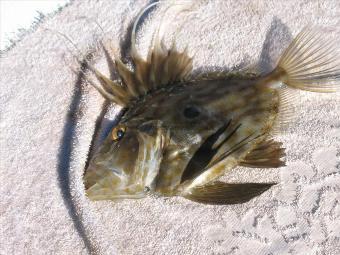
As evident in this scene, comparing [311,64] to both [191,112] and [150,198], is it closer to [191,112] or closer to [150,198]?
[191,112]

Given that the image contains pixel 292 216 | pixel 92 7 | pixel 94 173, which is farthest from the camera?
pixel 92 7

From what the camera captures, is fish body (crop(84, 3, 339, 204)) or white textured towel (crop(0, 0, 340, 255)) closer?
fish body (crop(84, 3, 339, 204))

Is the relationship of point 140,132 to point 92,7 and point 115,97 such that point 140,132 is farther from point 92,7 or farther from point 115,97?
point 92,7

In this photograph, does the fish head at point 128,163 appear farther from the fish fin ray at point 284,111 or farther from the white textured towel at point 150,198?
the fish fin ray at point 284,111

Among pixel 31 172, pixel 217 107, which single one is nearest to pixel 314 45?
pixel 217 107

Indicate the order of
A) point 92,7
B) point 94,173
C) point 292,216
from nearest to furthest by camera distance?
point 94,173 → point 292,216 → point 92,7

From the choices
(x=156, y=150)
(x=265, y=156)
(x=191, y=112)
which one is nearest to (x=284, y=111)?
(x=265, y=156)

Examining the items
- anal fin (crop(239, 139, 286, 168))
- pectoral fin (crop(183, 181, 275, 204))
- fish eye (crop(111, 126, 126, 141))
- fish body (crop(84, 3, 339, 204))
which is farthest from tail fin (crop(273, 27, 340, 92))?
fish eye (crop(111, 126, 126, 141))

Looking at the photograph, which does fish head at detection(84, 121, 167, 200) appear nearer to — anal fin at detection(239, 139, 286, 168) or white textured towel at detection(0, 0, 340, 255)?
white textured towel at detection(0, 0, 340, 255)
